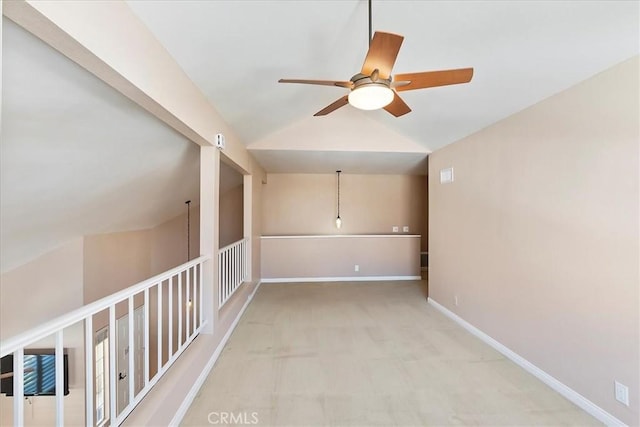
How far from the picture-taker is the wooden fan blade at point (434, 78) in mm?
1643

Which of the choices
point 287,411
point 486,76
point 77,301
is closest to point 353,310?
point 287,411

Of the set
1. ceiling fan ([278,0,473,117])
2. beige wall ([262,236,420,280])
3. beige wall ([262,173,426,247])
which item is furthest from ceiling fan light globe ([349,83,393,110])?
beige wall ([262,173,426,247])

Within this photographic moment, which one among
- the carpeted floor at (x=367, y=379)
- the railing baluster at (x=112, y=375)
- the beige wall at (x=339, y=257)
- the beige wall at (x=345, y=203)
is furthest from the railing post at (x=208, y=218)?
the beige wall at (x=345, y=203)

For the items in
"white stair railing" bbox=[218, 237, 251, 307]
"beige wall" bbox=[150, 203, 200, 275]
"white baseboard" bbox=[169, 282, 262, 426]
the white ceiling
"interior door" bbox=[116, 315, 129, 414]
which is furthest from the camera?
"beige wall" bbox=[150, 203, 200, 275]

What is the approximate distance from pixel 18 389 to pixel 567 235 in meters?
3.24

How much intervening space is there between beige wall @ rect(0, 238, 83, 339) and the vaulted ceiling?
182 mm

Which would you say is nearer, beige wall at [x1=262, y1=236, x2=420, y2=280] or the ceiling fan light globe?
the ceiling fan light globe

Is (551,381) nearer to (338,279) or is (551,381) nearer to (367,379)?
(367,379)

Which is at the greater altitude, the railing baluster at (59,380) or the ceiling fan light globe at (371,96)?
the ceiling fan light globe at (371,96)

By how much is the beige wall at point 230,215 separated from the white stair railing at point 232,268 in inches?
71.5

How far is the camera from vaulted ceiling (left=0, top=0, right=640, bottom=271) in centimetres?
152

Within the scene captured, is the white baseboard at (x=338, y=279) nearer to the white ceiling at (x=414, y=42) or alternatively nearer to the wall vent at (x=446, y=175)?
the wall vent at (x=446, y=175)

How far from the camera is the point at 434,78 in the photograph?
1719 mm

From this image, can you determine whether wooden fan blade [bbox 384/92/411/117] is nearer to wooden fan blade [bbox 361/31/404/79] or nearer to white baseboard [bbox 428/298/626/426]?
wooden fan blade [bbox 361/31/404/79]
